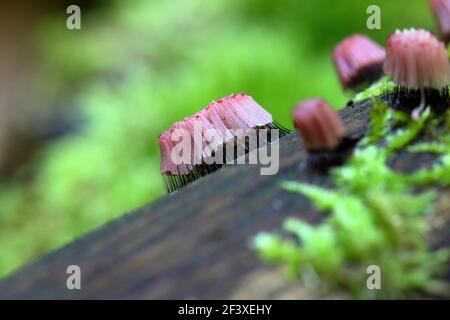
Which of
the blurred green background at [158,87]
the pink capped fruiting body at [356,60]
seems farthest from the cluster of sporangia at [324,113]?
the blurred green background at [158,87]

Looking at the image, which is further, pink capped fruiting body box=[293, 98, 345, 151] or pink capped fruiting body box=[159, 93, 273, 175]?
pink capped fruiting body box=[159, 93, 273, 175]

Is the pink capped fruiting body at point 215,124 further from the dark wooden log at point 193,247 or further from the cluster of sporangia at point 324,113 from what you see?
the dark wooden log at point 193,247

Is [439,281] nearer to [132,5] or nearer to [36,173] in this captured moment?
[36,173]

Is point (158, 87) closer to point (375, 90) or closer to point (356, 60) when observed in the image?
point (356, 60)

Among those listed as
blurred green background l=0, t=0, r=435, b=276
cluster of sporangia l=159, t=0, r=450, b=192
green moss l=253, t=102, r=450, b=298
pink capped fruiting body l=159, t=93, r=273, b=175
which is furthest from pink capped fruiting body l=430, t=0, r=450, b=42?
blurred green background l=0, t=0, r=435, b=276

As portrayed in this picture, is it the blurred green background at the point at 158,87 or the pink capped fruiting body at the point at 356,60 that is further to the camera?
the blurred green background at the point at 158,87

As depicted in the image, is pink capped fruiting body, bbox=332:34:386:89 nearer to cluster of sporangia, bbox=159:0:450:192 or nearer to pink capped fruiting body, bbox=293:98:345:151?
cluster of sporangia, bbox=159:0:450:192

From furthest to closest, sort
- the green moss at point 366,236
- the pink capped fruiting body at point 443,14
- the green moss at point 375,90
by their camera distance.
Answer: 1. the pink capped fruiting body at point 443,14
2. the green moss at point 375,90
3. the green moss at point 366,236
